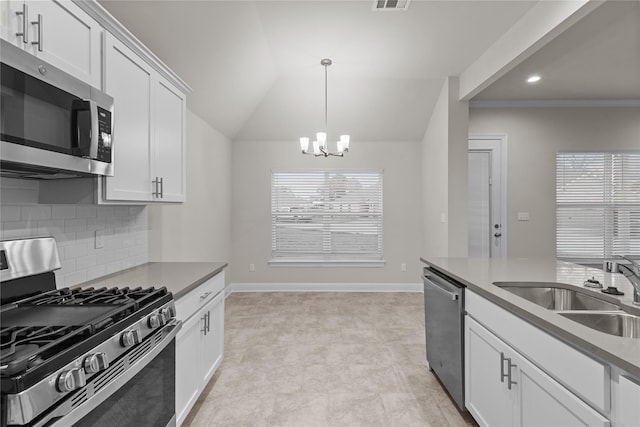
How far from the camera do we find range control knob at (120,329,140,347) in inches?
52.2

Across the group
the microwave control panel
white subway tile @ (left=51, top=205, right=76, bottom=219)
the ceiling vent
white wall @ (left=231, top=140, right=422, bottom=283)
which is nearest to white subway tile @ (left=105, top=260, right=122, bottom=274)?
white subway tile @ (left=51, top=205, right=76, bottom=219)

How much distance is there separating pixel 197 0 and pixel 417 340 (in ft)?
11.5

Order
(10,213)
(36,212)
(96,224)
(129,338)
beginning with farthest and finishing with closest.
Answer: (96,224), (36,212), (10,213), (129,338)

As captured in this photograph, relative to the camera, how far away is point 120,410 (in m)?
1.33

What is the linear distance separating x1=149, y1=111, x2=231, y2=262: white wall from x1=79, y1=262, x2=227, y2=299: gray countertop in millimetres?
493

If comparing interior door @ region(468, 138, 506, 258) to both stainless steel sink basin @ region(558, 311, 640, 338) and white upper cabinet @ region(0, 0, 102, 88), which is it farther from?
white upper cabinet @ region(0, 0, 102, 88)

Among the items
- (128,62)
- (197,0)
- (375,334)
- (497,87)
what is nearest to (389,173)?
(497,87)

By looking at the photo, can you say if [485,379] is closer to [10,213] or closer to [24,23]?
[10,213]

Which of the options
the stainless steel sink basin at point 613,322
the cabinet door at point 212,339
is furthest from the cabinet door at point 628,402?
the cabinet door at point 212,339

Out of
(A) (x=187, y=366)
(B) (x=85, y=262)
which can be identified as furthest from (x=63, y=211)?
(A) (x=187, y=366)

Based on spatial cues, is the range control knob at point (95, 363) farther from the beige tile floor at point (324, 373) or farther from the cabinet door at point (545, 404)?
the cabinet door at point (545, 404)

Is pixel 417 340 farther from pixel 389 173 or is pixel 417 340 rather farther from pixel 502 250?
pixel 389 173

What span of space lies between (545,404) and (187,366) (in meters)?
1.78

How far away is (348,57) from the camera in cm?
419
